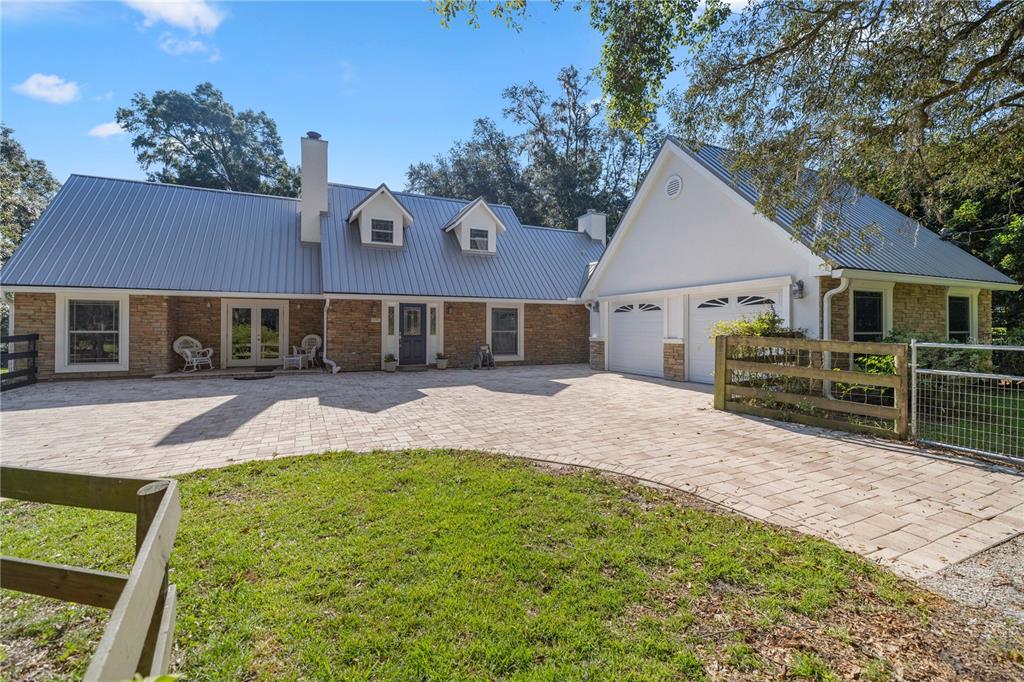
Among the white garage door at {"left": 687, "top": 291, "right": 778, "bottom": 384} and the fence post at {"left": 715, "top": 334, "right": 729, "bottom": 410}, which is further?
the white garage door at {"left": 687, "top": 291, "right": 778, "bottom": 384}

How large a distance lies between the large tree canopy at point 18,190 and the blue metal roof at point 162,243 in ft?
5.58

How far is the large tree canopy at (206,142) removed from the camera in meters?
30.3

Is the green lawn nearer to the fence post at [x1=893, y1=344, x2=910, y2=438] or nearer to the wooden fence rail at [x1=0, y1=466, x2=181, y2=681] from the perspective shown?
the wooden fence rail at [x1=0, y1=466, x2=181, y2=681]

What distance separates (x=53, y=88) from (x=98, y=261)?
6.28 metres

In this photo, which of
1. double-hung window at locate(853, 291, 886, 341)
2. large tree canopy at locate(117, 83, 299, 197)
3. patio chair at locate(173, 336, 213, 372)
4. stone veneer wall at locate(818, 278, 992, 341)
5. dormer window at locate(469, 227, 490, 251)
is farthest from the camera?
large tree canopy at locate(117, 83, 299, 197)

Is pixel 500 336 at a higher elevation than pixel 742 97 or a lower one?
lower

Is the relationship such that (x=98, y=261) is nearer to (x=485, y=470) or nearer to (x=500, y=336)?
(x=500, y=336)

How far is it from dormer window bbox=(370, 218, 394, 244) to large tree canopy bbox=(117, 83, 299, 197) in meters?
19.9

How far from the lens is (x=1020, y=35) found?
570 cm

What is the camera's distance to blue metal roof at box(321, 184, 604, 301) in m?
15.7

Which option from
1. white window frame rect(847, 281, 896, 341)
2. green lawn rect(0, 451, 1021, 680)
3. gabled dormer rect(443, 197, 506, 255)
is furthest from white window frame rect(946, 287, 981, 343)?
gabled dormer rect(443, 197, 506, 255)

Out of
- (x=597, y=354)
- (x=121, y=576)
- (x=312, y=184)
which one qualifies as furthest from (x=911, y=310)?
(x=312, y=184)

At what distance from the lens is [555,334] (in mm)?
18625

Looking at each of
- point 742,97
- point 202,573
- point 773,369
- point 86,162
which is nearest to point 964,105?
point 742,97
